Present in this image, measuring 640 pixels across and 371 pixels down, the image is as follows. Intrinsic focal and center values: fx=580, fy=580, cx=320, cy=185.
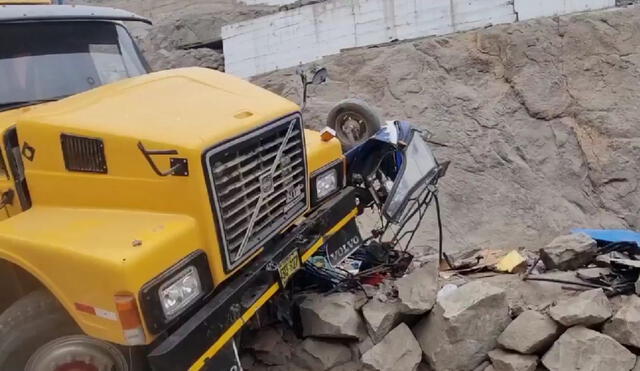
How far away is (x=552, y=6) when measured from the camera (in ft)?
34.0

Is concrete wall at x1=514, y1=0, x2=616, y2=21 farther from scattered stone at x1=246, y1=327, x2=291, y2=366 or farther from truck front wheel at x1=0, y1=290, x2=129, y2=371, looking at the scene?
truck front wheel at x1=0, y1=290, x2=129, y2=371

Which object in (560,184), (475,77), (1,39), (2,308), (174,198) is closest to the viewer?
(174,198)

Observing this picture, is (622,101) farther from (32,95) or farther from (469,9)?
(32,95)

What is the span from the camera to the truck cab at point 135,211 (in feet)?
9.18

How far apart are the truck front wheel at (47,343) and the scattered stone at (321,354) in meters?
1.63

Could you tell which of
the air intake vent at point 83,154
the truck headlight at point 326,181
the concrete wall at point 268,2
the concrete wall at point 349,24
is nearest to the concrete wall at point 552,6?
the concrete wall at point 349,24

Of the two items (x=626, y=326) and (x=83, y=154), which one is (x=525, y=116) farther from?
(x=83, y=154)

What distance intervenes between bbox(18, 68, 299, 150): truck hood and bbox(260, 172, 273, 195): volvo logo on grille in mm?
316

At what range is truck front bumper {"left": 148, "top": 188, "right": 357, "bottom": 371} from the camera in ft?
9.41

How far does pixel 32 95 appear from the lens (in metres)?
3.89

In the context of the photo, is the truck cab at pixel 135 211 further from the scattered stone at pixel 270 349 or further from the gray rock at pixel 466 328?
the gray rock at pixel 466 328

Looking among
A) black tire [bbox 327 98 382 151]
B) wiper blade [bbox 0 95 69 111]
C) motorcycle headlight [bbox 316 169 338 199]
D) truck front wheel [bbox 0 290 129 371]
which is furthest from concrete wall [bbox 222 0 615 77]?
truck front wheel [bbox 0 290 129 371]

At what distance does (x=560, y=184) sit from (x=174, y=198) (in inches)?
302

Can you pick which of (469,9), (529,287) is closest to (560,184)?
(469,9)
